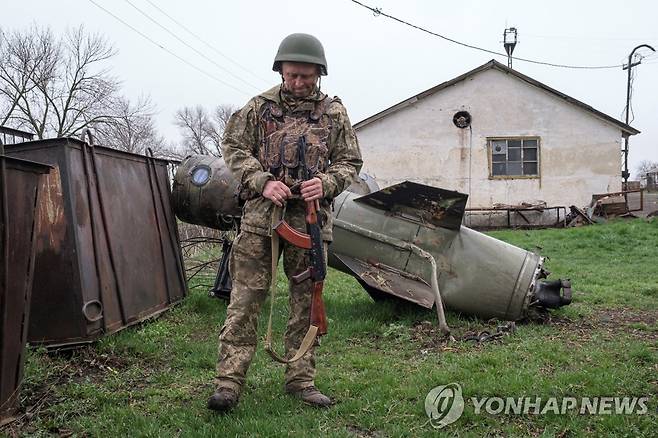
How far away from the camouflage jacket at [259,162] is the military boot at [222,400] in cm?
97

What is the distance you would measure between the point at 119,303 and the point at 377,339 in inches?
91.7

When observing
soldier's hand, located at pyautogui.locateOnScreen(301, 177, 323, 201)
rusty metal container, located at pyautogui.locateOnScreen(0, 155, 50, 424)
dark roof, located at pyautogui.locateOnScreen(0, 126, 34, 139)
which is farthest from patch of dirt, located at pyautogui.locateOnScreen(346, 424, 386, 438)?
dark roof, located at pyautogui.locateOnScreen(0, 126, 34, 139)

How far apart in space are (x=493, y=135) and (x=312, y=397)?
1721cm

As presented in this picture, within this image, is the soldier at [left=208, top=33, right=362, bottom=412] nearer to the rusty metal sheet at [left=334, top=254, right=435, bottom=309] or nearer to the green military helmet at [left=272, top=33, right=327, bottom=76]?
the green military helmet at [left=272, top=33, right=327, bottom=76]

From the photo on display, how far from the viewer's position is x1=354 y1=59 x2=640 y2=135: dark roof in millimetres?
18750

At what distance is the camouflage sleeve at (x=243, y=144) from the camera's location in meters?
3.62

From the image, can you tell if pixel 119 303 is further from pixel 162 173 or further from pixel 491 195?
pixel 491 195

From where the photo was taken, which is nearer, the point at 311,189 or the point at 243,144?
the point at 311,189

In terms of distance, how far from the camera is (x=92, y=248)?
15.6 feet

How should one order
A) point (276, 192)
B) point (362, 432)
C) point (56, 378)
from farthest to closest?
point (56, 378)
point (276, 192)
point (362, 432)

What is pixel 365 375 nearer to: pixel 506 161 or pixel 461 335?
pixel 461 335

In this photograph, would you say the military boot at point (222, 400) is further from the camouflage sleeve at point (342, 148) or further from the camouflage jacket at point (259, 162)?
the camouflage sleeve at point (342, 148)

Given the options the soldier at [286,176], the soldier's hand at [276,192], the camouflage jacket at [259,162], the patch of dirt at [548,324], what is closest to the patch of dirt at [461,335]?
the patch of dirt at [548,324]

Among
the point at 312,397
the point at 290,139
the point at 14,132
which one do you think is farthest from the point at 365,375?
the point at 14,132
